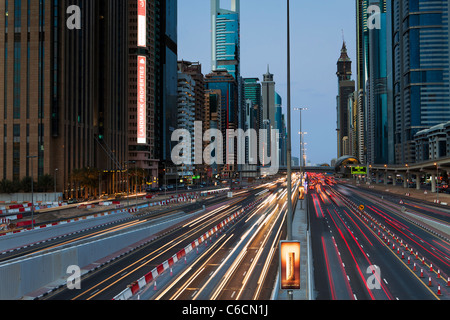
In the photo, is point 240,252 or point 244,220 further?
point 244,220

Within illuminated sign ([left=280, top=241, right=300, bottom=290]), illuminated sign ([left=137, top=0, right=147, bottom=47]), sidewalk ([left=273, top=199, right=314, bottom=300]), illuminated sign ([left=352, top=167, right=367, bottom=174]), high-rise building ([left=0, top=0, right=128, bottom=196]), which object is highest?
illuminated sign ([left=137, top=0, right=147, bottom=47])

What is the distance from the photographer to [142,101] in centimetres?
14488

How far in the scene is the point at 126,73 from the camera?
470 ft

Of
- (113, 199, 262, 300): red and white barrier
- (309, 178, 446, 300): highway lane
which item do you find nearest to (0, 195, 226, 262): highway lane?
(113, 199, 262, 300): red and white barrier

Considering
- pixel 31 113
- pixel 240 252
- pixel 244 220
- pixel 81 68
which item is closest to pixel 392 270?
pixel 240 252

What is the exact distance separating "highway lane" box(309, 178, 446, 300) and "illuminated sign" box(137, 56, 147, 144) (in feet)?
337

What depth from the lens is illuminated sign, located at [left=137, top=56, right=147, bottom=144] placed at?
14375 centimetres

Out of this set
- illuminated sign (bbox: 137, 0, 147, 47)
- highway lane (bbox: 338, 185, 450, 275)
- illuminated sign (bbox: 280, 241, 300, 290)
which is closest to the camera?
illuminated sign (bbox: 280, 241, 300, 290)

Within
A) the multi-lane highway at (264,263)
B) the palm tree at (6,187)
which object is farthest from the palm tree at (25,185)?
the multi-lane highway at (264,263)

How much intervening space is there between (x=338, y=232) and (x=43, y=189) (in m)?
69.2

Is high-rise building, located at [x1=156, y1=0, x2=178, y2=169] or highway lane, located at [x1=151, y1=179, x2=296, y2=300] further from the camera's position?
high-rise building, located at [x1=156, y1=0, x2=178, y2=169]

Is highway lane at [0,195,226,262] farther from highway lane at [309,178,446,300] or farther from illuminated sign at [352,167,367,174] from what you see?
illuminated sign at [352,167,367,174]
